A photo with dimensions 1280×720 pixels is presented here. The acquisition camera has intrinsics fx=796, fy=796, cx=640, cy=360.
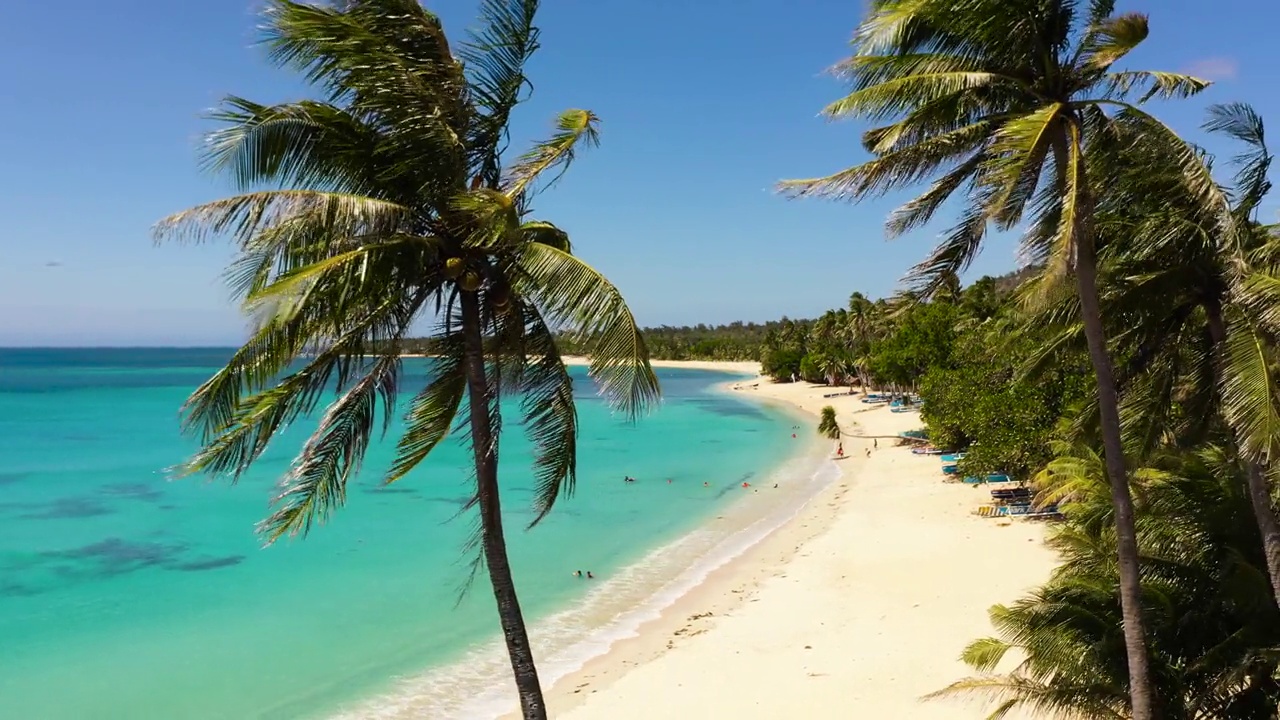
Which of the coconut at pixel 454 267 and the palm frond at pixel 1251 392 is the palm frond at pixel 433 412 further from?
the palm frond at pixel 1251 392

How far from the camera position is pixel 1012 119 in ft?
20.3

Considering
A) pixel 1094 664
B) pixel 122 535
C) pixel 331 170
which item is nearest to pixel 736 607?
pixel 1094 664

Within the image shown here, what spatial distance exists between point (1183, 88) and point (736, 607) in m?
13.0

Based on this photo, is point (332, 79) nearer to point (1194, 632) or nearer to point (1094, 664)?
point (1094, 664)

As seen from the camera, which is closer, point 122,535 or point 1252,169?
point 1252,169

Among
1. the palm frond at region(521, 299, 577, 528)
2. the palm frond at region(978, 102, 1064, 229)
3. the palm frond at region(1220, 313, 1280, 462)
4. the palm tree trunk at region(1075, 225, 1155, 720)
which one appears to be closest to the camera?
the palm frond at region(978, 102, 1064, 229)

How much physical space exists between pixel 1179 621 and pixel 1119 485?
2.46 meters

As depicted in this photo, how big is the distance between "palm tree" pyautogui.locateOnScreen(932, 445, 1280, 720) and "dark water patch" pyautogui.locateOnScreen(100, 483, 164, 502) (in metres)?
35.4

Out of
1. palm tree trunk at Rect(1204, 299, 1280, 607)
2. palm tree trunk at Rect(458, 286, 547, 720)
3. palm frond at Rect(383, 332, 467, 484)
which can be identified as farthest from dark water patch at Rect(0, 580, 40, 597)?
palm tree trunk at Rect(1204, 299, 1280, 607)

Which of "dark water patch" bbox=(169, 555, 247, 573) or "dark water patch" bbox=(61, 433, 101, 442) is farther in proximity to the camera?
"dark water patch" bbox=(61, 433, 101, 442)

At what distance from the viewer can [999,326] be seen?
16.3 metres

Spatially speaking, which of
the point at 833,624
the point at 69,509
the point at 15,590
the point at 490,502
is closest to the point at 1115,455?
the point at 490,502

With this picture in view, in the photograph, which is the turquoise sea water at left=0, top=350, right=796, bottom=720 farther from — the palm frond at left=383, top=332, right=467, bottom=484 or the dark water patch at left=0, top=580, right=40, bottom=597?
the palm frond at left=383, top=332, right=467, bottom=484

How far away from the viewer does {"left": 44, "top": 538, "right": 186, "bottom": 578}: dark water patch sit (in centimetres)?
2286
